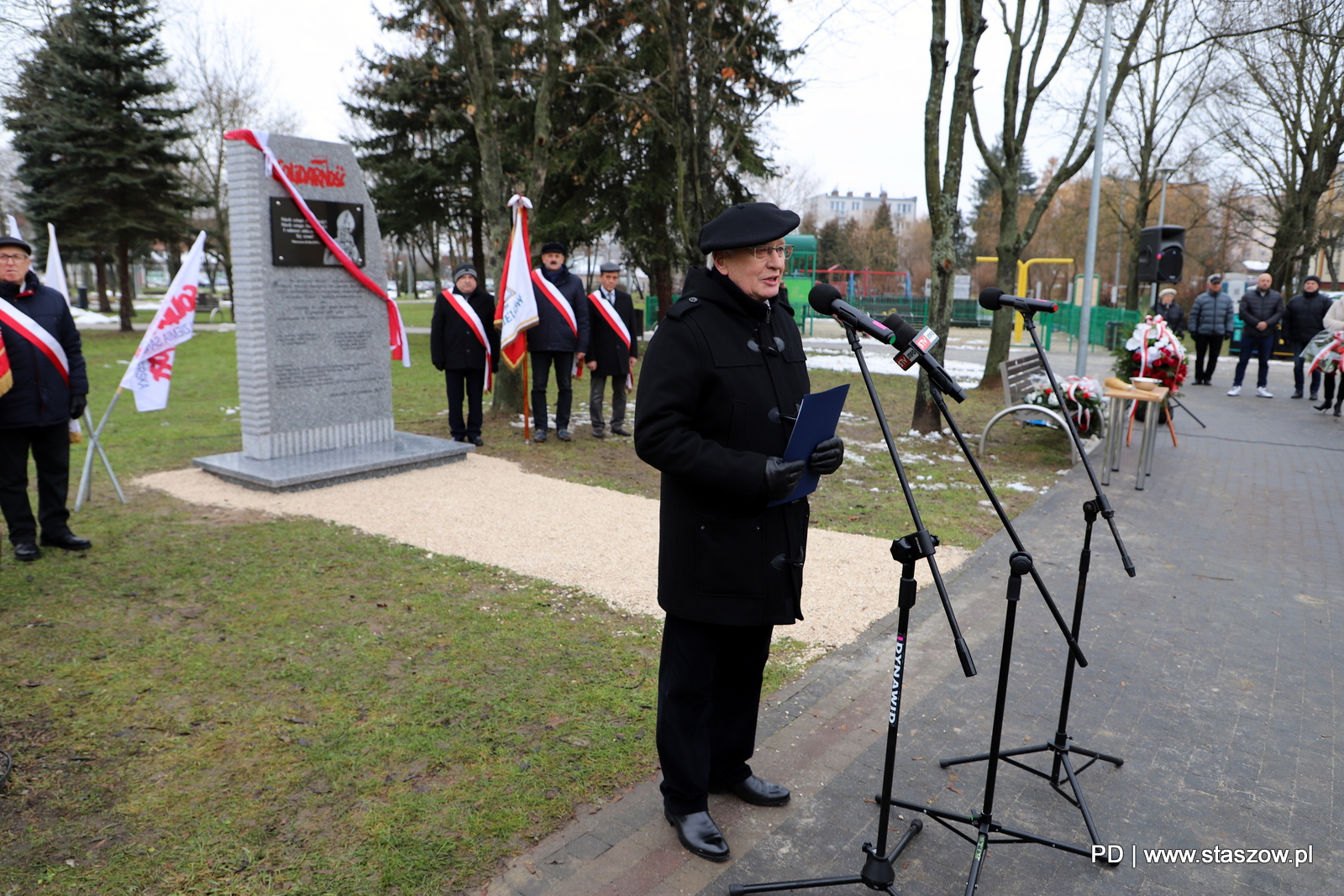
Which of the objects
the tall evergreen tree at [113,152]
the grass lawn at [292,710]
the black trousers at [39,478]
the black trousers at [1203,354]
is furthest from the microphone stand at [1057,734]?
the tall evergreen tree at [113,152]

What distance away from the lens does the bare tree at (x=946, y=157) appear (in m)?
11.2

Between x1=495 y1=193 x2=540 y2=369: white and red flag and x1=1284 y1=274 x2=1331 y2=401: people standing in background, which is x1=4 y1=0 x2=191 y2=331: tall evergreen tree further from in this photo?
x1=1284 y1=274 x2=1331 y2=401: people standing in background

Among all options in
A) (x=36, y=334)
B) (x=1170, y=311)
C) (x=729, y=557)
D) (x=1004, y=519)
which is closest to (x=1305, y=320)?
(x=1170, y=311)

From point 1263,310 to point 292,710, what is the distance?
59.1 feet

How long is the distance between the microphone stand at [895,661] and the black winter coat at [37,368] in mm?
5528

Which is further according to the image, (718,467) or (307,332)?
(307,332)

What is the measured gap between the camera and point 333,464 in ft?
28.2

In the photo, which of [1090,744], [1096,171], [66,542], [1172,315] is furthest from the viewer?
[1172,315]

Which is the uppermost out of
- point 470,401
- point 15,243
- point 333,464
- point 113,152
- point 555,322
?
point 113,152

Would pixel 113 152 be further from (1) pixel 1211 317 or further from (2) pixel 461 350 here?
(1) pixel 1211 317

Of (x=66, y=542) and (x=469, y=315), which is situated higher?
(x=469, y=315)

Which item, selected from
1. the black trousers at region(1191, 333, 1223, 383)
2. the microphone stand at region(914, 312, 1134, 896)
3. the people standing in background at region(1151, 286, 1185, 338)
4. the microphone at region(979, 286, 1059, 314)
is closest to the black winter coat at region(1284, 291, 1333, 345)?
the black trousers at region(1191, 333, 1223, 383)

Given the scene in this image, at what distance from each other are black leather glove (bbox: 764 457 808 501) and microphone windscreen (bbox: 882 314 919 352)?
47 cm

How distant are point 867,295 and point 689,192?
28.1 metres
